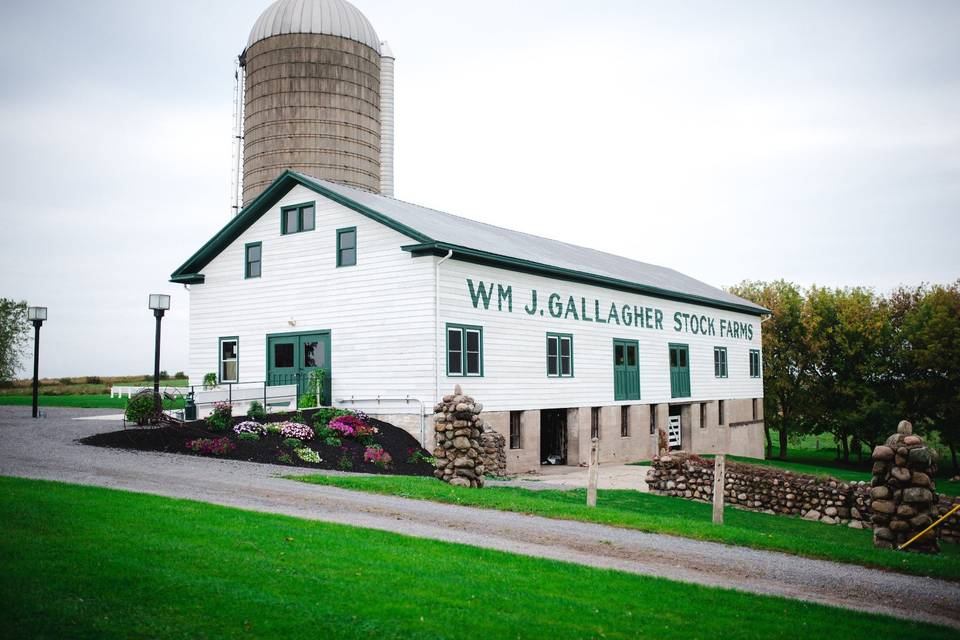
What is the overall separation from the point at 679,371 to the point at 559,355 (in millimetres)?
11096

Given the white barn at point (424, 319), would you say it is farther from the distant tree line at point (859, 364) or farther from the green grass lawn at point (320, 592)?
the distant tree line at point (859, 364)

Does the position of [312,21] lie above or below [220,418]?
above

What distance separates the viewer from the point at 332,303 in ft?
89.6

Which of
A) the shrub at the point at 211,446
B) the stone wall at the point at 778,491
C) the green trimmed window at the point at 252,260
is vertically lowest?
the stone wall at the point at 778,491

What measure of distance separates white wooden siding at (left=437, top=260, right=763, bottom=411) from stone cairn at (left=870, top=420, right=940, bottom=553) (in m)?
13.4

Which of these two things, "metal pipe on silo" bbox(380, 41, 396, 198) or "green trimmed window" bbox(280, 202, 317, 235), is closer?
"green trimmed window" bbox(280, 202, 317, 235)

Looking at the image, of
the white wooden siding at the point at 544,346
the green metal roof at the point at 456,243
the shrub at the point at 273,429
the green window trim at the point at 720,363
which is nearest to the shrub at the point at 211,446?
the shrub at the point at 273,429

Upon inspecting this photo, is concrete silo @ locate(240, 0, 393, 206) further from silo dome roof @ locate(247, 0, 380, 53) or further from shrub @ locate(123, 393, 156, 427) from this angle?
shrub @ locate(123, 393, 156, 427)

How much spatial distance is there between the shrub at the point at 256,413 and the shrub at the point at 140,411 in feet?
9.19

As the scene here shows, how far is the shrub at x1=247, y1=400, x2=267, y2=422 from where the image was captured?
2446cm

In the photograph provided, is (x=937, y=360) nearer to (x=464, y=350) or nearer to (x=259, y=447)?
(x=464, y=350)

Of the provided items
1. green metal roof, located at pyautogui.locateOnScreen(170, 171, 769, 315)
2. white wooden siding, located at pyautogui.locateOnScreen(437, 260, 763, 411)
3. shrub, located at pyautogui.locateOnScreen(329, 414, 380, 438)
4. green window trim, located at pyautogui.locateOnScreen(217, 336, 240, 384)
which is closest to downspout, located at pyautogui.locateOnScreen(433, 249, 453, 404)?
white wooden siding, located at pyautogui.locateOnScreen(437, 260, 763, 411)

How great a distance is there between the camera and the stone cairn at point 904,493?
14.5 meters

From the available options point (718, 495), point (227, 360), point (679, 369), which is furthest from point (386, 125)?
point (718, 495)
